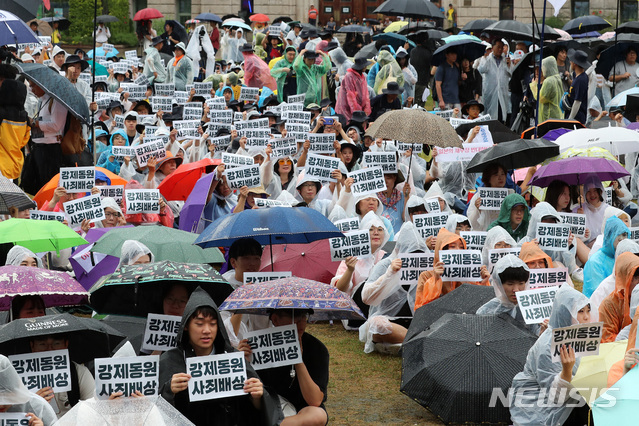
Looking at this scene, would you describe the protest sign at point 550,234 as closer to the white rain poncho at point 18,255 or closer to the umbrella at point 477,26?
the white rain poncho at point 18,255

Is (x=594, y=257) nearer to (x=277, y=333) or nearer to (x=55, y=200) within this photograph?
(x=277, y=333)

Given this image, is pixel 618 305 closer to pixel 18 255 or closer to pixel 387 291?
pixel 387 291

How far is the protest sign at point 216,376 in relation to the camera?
18.3ft

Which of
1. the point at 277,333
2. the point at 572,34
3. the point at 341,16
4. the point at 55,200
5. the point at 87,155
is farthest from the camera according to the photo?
the point at 341,16

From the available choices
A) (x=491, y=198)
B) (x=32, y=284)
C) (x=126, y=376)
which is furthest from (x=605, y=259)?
(x=126, y=376)

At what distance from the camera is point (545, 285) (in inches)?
318

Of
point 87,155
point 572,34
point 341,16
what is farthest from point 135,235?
point 341,16

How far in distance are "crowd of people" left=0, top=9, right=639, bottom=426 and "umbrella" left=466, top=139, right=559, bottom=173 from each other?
13cm

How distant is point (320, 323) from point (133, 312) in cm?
380

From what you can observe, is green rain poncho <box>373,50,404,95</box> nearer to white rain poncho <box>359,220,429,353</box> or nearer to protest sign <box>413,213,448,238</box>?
protest sign <box>413,213,448,238</box>

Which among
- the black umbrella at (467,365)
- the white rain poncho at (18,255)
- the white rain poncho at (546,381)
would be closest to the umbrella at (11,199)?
the white rain poncho at (18,255)

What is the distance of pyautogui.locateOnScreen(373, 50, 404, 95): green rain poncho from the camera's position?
60.5 ft

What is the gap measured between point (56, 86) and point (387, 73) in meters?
7.86

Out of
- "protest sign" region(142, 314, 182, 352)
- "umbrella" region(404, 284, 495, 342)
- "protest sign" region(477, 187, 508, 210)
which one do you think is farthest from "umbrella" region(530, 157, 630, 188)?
"protest sign" region(142, 314, 182, 352)
